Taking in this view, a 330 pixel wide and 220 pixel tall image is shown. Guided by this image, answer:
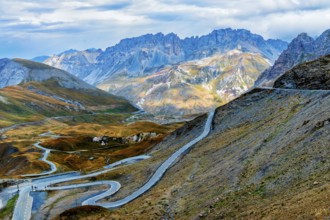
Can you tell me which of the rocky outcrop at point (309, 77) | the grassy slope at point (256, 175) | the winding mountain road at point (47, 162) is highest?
the rocky outcrop at point (309, 77)

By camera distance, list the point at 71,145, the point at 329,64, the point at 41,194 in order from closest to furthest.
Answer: the point at 41,194 → the point at 329,64 → the point at 71,145

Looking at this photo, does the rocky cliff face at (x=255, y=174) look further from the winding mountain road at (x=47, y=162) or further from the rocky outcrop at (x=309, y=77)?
the winding mountain road at (x=47, y=162)

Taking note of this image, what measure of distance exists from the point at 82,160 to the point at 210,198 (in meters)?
102

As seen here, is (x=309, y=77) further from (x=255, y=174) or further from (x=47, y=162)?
(x=47, y=162)

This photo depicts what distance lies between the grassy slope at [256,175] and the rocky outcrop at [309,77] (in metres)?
10.4

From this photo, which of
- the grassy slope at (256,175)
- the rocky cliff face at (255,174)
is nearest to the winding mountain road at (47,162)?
the rocky cliff face at (255,174)

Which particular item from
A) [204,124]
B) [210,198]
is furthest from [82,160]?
[210,198]

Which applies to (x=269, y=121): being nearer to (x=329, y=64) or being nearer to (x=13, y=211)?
A: (x=329, y=64)

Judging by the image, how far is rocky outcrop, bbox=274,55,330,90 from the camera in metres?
102

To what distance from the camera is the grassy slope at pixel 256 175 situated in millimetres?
36750

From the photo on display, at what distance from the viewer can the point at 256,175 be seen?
49875 mm

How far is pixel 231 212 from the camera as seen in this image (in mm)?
39188

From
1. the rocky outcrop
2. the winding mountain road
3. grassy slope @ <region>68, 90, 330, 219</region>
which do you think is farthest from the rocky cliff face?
the winding mountain road

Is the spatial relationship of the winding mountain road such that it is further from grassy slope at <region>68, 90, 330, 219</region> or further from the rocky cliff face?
grassy slope at <region>68, 90, 330, 219</region>
